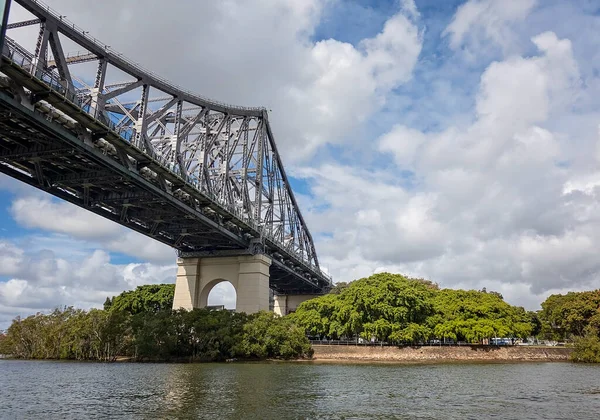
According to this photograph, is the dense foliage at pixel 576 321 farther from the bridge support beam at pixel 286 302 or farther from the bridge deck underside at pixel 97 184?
the bridge support beam at pixel 286 302

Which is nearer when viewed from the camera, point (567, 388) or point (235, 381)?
point (567, 388)

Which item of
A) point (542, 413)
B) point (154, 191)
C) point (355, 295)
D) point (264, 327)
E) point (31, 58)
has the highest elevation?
point (31, 58)

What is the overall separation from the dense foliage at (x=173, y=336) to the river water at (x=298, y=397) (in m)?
18.7

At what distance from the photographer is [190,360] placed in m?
51.8

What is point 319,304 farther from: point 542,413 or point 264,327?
point 542,413

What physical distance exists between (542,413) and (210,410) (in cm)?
1234

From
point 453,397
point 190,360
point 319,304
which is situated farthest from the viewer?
point 319,304

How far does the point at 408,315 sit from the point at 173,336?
25.8 m

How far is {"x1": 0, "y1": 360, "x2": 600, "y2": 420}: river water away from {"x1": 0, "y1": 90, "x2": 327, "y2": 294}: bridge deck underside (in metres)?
14.9

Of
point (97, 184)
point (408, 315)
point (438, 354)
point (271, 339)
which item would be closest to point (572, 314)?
point (438, 354)

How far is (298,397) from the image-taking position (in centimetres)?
2242

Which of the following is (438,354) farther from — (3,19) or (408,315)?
(3,19)

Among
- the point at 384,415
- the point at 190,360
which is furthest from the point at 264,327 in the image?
the point at 384,415

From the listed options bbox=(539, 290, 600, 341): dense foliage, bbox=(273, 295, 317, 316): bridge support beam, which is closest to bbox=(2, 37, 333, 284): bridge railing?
bbox=(539, 290, 600, 341): dense foliage
